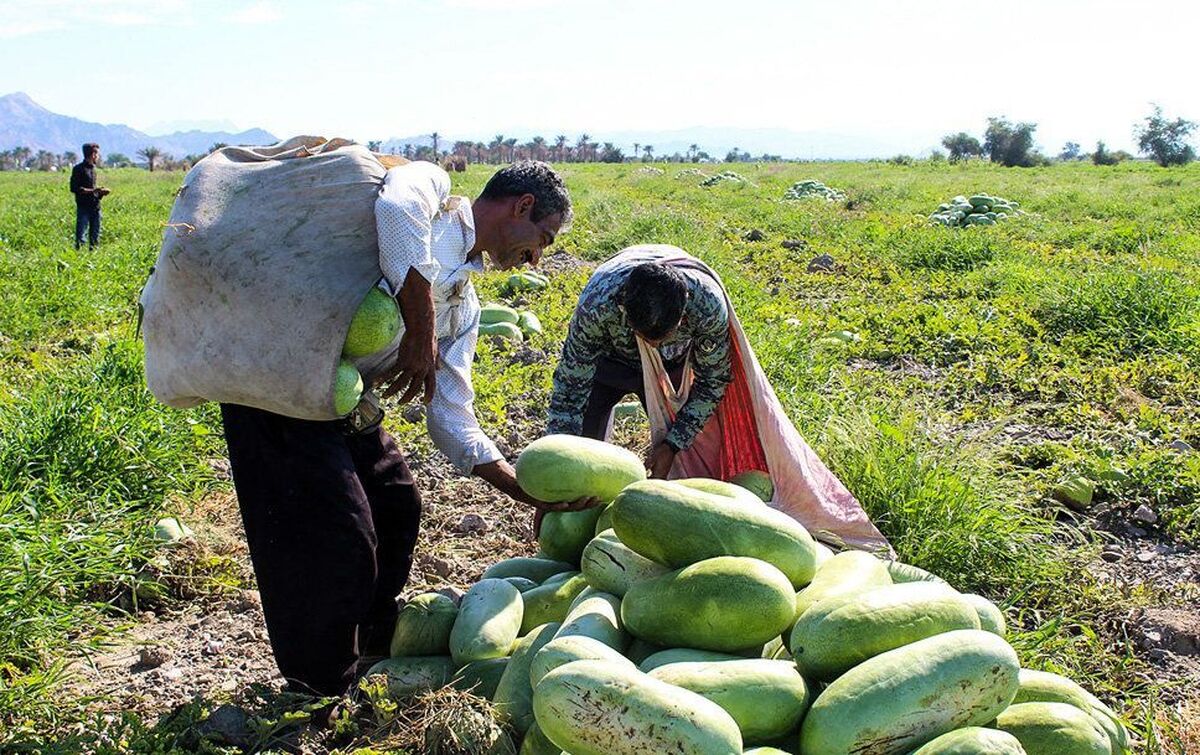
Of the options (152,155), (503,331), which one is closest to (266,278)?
(503,331)

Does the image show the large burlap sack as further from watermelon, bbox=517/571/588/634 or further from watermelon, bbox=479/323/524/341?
watermelon, bbox=479/323/524/341

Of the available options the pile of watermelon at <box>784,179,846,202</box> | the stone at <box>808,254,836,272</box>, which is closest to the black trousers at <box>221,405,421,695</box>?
the stone at <box>808,254,836,272</box>

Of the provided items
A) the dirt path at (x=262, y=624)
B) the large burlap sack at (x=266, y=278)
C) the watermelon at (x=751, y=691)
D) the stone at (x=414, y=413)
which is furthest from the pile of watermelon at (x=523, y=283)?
the watermelon at (x=751, y=691)

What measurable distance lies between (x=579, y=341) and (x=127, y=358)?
10.6 feet

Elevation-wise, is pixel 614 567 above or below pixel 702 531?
below

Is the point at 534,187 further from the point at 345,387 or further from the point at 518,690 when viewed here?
the point at 518,690

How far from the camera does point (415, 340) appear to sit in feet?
8.52

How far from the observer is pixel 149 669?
10.5ft

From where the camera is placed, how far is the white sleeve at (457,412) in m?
3.09

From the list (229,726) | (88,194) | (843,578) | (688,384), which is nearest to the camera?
(843,578)

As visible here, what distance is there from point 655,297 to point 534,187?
0.68m

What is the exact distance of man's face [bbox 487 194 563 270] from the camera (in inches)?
115

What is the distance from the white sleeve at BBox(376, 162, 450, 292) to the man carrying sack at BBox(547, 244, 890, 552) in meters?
1.04

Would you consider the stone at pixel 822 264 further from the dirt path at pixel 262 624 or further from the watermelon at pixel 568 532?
the watermelon at pixel 568 532
